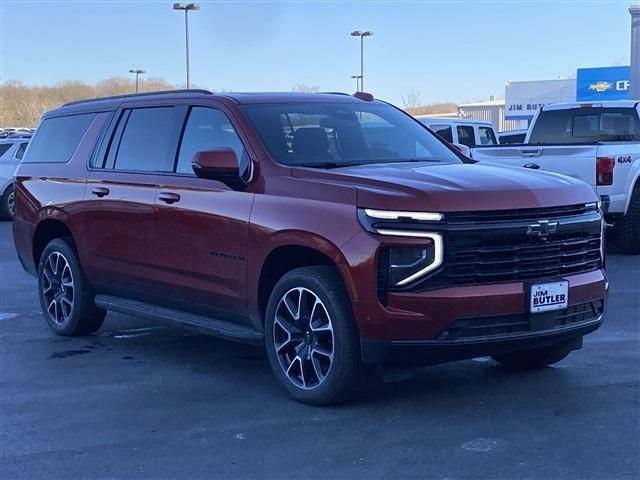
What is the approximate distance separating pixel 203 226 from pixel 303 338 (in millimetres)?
1128

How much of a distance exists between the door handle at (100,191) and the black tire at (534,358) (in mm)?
3237

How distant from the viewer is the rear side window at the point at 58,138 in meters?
8.11

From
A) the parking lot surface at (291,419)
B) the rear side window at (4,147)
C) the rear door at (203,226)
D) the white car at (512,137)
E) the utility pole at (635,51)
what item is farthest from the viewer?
the utility pole at (635,51)

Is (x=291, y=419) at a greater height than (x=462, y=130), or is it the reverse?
(x=462, y=130)

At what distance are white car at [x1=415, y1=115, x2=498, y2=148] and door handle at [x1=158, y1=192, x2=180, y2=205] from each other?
33.0 feet

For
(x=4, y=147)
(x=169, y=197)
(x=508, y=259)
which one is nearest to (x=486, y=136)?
(x=4, y=147)

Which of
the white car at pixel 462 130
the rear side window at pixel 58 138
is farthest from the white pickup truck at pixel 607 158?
the rear side window at pixel 58 138

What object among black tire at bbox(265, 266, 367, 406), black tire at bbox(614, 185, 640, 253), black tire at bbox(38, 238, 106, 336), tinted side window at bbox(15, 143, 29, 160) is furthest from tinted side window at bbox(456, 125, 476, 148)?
black tire at bbox(265, 266, 367, 406)

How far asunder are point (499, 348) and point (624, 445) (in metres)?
0.84

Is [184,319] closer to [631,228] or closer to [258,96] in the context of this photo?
[258,96]

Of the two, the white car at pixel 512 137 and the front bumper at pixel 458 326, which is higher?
the white car at pixel 512 137

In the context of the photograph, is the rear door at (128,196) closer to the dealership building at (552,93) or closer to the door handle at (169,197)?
the door handle at (169,197)

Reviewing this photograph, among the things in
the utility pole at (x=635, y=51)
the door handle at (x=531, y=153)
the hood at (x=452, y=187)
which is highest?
the utility pole at (x=635, y=51)

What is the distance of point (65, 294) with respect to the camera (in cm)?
808
